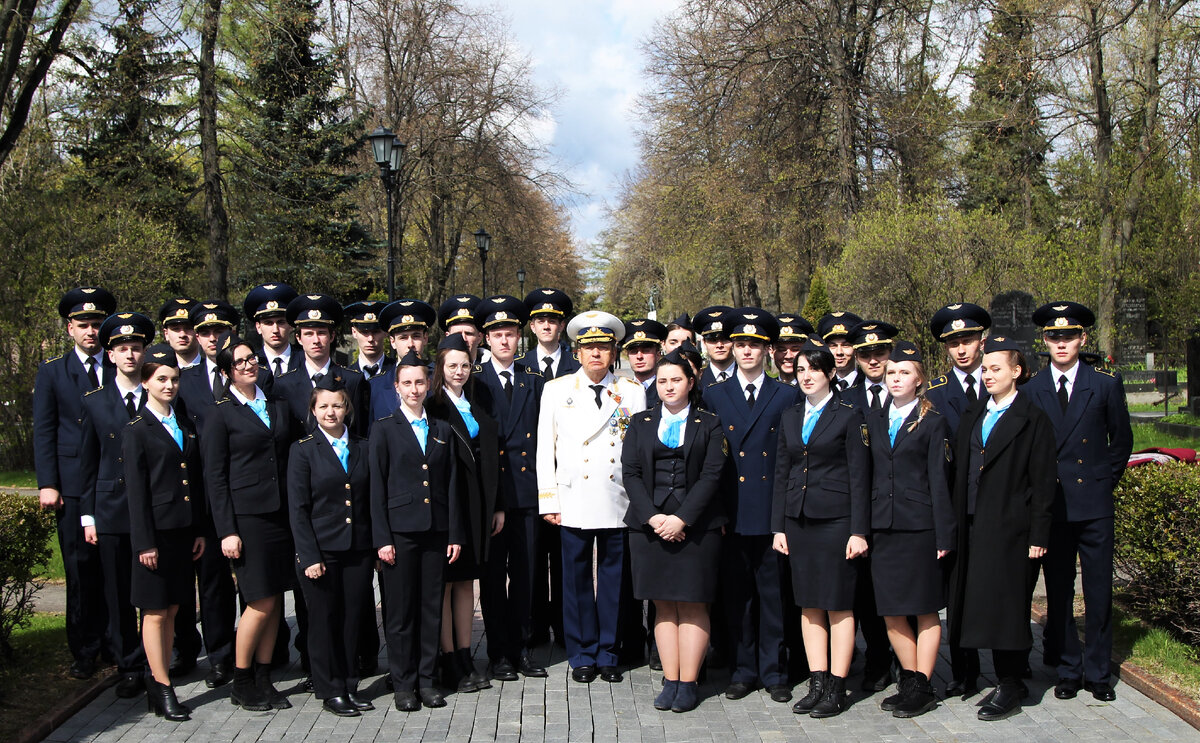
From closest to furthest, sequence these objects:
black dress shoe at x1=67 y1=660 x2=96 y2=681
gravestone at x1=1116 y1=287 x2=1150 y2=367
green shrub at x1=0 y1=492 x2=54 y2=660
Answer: green shrub at x1=0 y1=492 x2=54 y2=660
black dress shoe at x1=67 y1=660 x2=96 y2=681
gravestone at x1=1116 y1=287 x2=1150 y2=367

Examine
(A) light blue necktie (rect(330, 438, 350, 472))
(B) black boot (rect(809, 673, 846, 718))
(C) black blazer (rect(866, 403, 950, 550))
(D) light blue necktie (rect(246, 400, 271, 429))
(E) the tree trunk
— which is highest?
(E) the tree trunk

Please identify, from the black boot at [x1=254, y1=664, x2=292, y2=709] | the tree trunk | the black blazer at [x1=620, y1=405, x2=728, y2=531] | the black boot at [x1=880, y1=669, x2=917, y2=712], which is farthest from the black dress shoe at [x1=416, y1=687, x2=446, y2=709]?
the tree trunk

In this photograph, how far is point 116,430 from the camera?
6.04m

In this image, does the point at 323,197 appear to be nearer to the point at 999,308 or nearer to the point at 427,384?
the point at 999,308

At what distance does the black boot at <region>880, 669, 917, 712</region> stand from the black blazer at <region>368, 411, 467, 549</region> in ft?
8.76

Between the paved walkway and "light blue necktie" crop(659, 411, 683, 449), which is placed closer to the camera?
the paved walkway

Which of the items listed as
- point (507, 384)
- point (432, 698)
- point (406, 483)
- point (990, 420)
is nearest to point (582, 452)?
point (507, 384)

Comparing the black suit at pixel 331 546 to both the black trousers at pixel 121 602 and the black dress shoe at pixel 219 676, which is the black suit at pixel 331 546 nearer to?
the black dress shoe at pixel 219 676

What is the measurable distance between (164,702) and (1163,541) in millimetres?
6203

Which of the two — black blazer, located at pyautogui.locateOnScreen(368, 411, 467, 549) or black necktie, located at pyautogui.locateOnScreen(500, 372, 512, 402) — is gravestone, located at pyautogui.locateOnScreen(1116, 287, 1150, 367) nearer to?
black necktie, located at pyautogui.locateOnScreen(500, 372, 512, 402)

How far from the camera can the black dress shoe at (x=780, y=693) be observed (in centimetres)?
575

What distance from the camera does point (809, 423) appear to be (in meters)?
5.64

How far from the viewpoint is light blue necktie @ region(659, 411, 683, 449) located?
5707 millimetres

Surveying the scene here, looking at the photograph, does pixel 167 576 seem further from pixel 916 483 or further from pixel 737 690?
pixel 916 483
